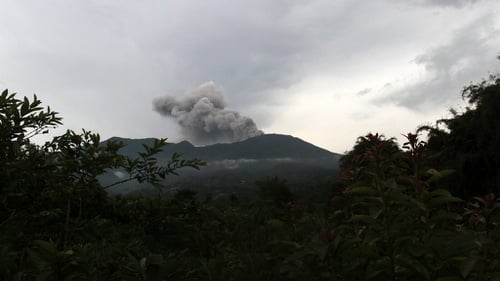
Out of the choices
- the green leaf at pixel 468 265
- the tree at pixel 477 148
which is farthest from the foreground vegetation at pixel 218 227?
the tree at pixel 477 148

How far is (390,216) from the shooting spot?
2.02 m

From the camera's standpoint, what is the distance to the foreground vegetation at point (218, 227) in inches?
64.7

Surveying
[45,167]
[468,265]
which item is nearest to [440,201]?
[468,265]

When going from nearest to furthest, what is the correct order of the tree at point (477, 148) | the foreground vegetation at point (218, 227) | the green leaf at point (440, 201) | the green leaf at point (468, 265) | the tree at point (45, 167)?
the green leaf at point (468, 265) → the foreground vegetation at point (218, 227) → the green leaf at point (440, 201) → the tree at point (45, 167) → the tree at point (477, 148)

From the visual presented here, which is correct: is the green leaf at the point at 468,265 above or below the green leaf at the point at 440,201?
below

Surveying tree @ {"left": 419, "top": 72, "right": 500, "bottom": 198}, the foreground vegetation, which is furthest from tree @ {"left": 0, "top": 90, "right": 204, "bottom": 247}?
tree @ {"left": 419, "top": 72, "right": 500, "bottom": 198}

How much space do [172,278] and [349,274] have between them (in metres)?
0.82

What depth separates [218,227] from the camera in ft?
14.3

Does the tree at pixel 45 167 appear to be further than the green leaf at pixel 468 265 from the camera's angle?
Yes

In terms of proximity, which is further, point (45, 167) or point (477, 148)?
point (477, 148)

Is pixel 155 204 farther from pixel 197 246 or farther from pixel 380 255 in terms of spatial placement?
pixel 380 255

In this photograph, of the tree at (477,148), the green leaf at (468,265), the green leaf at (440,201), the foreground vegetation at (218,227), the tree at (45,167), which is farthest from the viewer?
the tree at (477,148)

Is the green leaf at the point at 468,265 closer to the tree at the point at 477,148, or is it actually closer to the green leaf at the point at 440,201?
the green leaf at the point at 440,201

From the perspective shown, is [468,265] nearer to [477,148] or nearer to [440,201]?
[440,201]
